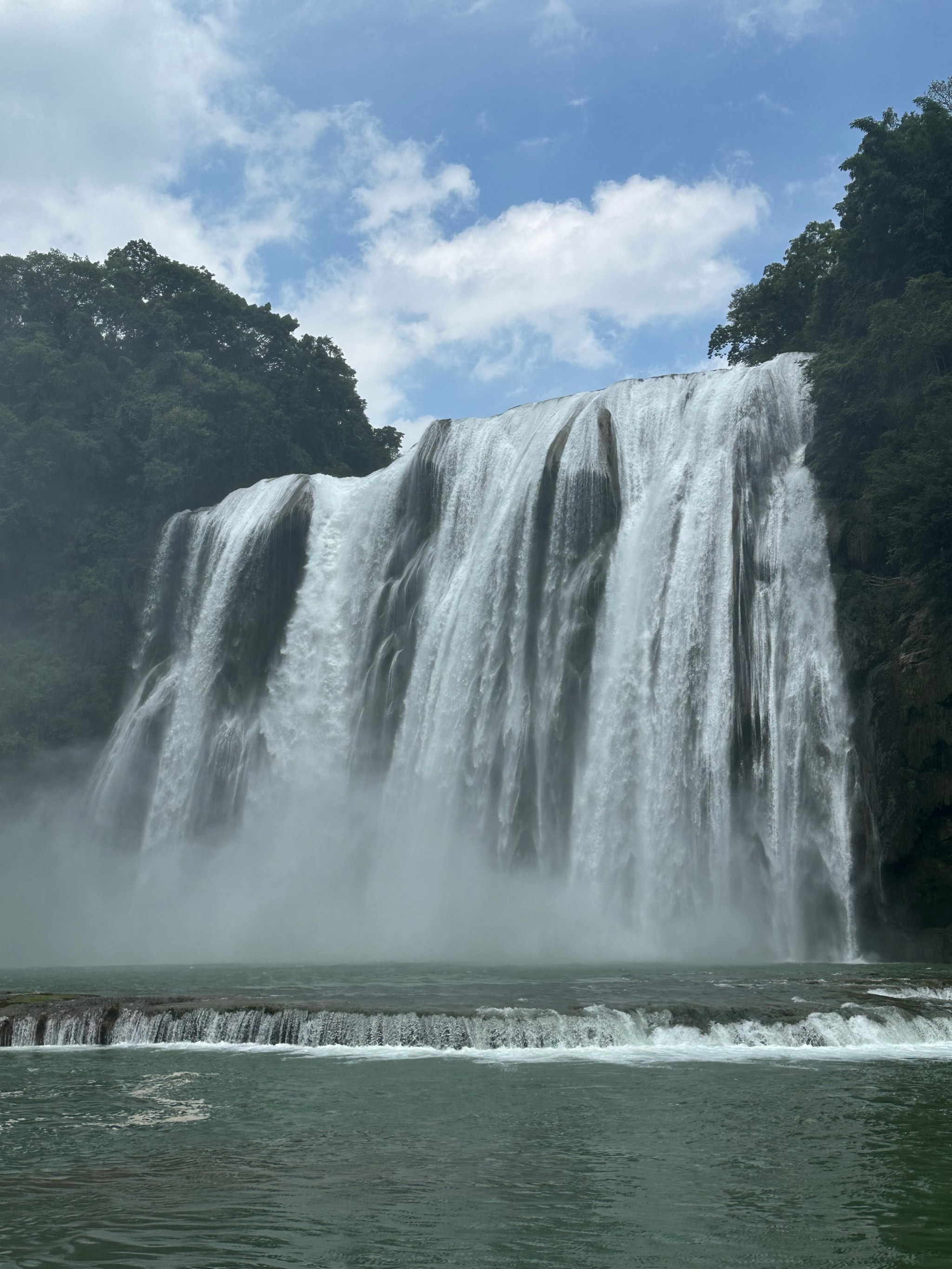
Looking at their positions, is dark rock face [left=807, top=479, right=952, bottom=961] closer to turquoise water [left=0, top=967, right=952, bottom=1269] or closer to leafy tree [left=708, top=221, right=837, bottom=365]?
turquoise water [left=0, top=967, right=952, bottom=1269]

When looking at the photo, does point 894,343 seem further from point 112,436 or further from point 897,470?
point 112,436

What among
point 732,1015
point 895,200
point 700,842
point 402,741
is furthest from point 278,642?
point 732,1015

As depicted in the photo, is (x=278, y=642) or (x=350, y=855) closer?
(x=350, y=855)

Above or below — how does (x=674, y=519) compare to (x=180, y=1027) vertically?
above

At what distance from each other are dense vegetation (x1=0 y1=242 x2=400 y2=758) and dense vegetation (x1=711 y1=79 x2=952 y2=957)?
972 inches

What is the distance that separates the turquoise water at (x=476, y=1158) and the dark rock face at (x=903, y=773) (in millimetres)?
9174

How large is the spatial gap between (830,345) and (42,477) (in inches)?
1269

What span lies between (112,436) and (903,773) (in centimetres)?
3739

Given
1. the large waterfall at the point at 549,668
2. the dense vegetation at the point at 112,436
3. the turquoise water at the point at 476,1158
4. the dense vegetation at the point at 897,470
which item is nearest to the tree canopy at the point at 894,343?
the dense vegetation at the point at 897,470

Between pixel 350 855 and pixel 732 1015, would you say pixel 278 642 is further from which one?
pixel 732 1015

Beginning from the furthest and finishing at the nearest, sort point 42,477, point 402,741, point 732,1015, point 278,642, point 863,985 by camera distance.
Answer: point 42,477
point 278,642
point 402,741
point 863,985
point 732,1015

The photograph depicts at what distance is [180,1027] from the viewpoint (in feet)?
53.9

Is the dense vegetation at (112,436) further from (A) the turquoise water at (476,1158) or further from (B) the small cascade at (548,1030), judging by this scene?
(A) the turquoise water at (476,1158)

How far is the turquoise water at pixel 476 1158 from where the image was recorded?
305 inches
